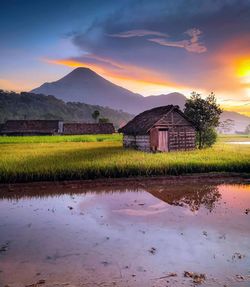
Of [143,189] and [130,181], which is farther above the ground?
[130,181]

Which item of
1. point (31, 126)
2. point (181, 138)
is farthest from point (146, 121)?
point (31, 126)

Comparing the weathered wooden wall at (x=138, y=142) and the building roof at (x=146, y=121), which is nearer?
the building roof at (x=146, y=121)

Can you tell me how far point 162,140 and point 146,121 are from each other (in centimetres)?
313

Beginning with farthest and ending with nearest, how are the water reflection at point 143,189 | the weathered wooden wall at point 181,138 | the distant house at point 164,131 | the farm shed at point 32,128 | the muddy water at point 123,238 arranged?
the farm shed at point 32,128 → the weathered wooden wall at point 181,138 → the distant house at point 164,131 → the water reflection at point 143,189 → the muddy water at point 123,238

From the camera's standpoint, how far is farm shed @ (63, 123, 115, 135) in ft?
252

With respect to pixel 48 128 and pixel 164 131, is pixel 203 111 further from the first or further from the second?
pixel 48 128

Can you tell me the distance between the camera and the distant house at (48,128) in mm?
73375

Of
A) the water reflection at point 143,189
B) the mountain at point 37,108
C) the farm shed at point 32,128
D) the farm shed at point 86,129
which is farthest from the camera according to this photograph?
the mountain at point 37,108

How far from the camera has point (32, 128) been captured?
7388cm

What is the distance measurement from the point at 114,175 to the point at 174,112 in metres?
17.2

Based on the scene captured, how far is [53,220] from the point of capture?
11.0 meters

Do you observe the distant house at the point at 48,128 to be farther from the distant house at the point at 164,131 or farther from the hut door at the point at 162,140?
the hut door at the point at 162,140

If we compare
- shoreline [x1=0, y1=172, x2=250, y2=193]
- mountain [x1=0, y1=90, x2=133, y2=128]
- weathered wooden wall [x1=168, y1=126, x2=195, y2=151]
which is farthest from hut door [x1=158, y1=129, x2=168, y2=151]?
mountain [x1=0, y1=90, x2=133, y2=128]

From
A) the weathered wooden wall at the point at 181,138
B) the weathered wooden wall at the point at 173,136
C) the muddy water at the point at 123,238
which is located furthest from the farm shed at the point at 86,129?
the muddy water at the point at 123,238
